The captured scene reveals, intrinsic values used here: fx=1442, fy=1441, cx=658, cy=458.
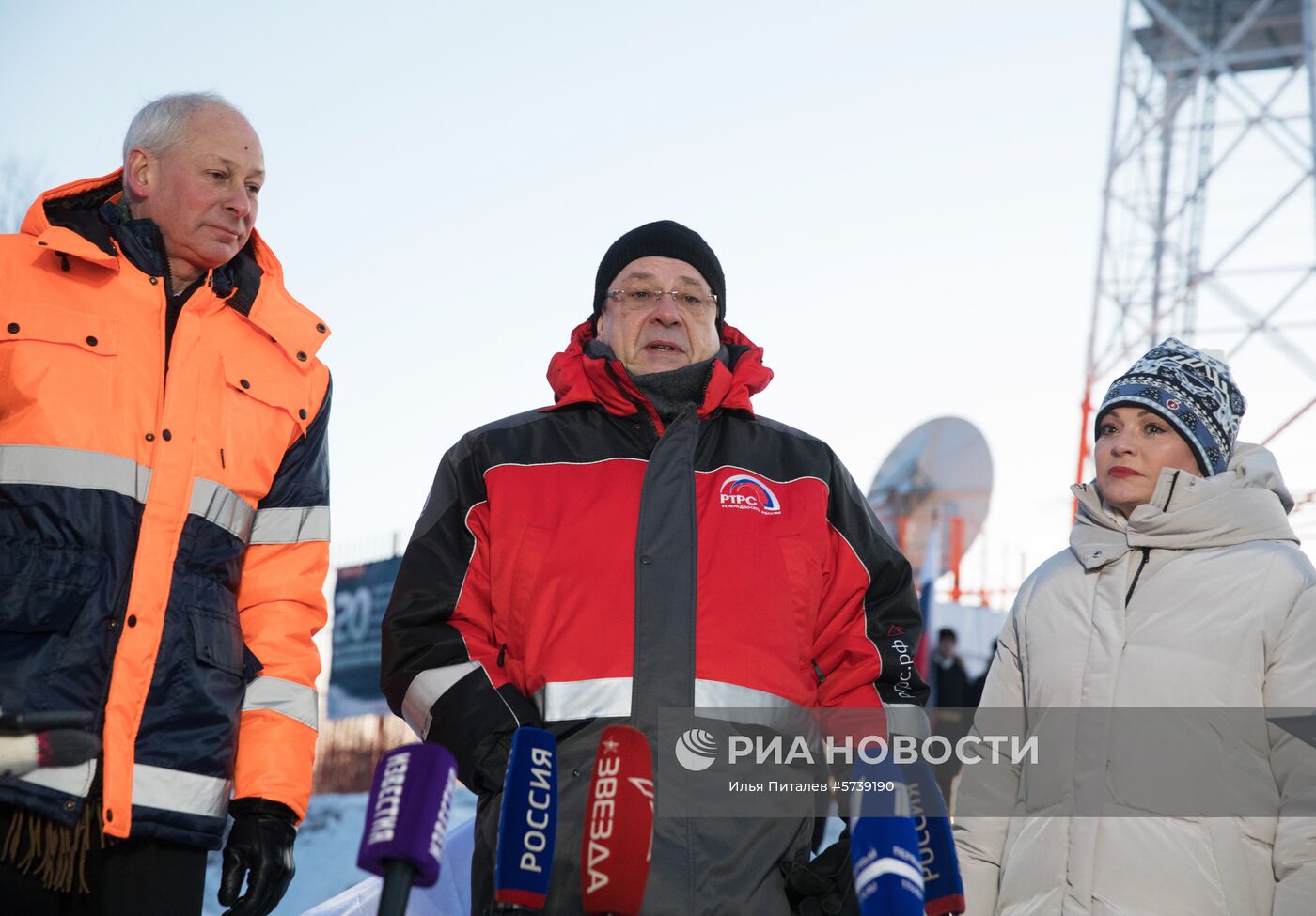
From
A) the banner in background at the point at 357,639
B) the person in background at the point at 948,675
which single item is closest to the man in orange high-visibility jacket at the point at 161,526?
the person in background at the point at 948,675

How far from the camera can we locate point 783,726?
10.4 ft

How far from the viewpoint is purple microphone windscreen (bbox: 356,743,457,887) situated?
6.41ft

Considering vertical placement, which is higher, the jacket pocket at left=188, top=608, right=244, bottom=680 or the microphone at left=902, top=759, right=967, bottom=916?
the jacket pocket at left=188, top=608, right=244, bottom=680

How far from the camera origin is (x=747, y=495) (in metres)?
3.36

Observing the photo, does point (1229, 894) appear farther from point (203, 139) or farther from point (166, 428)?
point (203, 139)

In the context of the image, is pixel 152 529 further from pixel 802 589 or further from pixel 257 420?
→ pixel 802 589

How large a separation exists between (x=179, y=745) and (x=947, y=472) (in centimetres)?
1631

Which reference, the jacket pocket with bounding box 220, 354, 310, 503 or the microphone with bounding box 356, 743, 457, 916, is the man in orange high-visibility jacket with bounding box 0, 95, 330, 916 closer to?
the jacket pocket with bounding box 220, 354, 310, 503

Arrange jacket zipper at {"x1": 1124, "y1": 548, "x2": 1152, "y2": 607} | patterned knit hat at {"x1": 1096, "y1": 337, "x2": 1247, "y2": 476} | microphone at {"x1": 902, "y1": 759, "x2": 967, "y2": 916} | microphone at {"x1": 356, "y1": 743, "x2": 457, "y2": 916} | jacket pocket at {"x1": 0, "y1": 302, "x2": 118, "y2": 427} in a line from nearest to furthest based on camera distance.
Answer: microphone at {"x1": 356, "y1": 743, "x2": 457, "y2": 916} < microphone at {"x1": 902, "y1": 759, "x2": 967, "y2": 916} < jacket pocket at {"x1": 0, "y1": 302, "x2": 118, "y2": 427} < jacket zipper at {"x1": 1124, "y1": 548, "x2": 1152, "y2": 607} < patterned knit hat at {"x1": 1096, "y1": 337, "x2": 1247, "y2": 476}

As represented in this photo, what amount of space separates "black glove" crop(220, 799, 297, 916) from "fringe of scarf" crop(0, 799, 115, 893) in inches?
10.5

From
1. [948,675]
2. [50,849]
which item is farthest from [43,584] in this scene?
[948,675]

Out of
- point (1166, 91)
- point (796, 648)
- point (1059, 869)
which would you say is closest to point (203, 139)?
point (796, 648)

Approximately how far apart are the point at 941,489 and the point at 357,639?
765cm

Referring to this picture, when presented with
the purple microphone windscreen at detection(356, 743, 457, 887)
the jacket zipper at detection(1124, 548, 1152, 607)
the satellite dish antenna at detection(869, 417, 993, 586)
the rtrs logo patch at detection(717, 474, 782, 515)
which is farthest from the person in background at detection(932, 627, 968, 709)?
the purple microphone windscreen at detection(356, 743, 457, 887)
